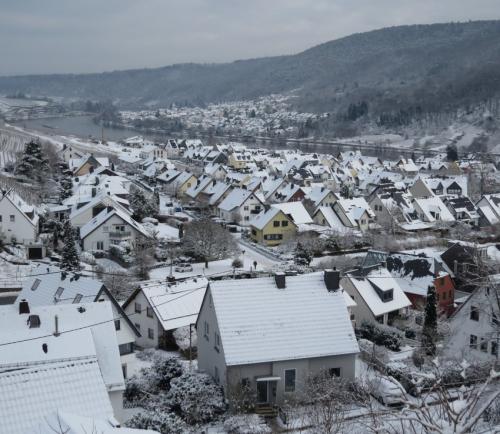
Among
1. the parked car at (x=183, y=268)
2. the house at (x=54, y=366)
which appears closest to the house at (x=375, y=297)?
the parked car at (x=183, y=268)

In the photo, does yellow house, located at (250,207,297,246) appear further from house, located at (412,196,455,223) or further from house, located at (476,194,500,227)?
house, located at (476,194,500,227)

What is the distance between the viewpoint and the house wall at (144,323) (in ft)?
71.4

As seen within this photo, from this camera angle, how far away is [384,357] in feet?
65.8

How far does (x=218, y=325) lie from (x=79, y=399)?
5.04m

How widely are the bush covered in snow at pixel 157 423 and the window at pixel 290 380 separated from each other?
304cm

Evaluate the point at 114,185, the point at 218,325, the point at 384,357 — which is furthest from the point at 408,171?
the point at 218,325

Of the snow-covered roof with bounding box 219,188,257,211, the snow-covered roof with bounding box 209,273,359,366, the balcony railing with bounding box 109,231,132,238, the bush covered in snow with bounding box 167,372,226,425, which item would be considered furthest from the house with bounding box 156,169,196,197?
the bush covered in snow with bounding box 167,372,226,425

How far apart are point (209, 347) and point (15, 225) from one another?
843 inches

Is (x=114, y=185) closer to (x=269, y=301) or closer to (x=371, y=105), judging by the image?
(x=269, y=301)

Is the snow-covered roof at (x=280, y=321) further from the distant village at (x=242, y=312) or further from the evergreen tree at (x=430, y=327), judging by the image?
the evergreen tree at (x=430, y=327)

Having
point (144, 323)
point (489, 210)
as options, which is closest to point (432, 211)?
point (489, 210)

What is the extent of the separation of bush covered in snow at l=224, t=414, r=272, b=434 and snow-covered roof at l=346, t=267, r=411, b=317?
10725mm

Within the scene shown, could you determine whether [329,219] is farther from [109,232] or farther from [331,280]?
[331,280]

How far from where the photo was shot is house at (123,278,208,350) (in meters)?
21.6
